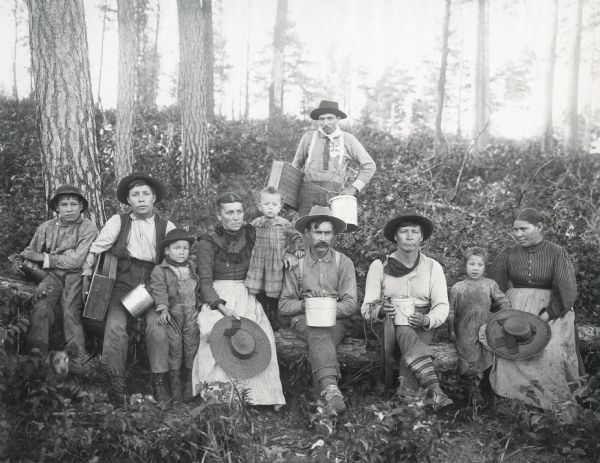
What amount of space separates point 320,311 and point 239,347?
2.76 ft

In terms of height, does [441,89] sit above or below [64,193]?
above

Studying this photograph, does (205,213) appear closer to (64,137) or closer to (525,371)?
(64,137)

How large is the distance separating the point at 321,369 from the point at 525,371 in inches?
77.7

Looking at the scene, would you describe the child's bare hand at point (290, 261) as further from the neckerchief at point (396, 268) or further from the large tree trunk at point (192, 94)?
the large tree trunk at point (192, 94)

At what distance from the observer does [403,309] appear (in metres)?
4.69

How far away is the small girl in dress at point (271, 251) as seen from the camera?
520 centimetres

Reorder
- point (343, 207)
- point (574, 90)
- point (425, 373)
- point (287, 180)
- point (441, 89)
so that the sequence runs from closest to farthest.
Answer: point (425, 373) → point (343, 207) → point (287, 180) → point (441, 89) → point (574, 90)

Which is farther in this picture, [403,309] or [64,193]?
[64,193]

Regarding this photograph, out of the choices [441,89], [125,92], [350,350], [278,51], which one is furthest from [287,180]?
[441,89]

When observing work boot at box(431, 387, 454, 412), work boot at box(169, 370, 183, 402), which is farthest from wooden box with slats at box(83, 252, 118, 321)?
work boot at box(431, 387, 454, 412)

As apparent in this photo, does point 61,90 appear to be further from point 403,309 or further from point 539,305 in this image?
point 539,305

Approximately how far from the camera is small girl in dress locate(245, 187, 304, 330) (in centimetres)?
520

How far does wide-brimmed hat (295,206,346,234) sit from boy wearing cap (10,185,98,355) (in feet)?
7.02

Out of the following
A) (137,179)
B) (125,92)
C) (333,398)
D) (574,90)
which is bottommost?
(333,398)
